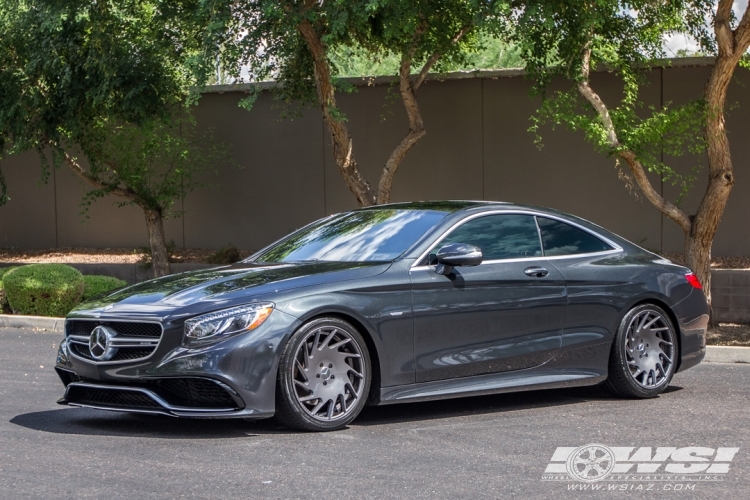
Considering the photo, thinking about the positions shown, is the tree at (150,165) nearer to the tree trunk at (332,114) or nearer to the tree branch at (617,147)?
the tree trunk at (332,114)

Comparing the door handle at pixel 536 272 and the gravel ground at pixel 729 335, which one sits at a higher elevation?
the door handle at pixel 536 272

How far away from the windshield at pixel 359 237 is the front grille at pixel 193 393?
1456 millimetres

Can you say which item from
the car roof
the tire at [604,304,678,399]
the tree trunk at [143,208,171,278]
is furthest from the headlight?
the tree trunk at [143,208,171,278]

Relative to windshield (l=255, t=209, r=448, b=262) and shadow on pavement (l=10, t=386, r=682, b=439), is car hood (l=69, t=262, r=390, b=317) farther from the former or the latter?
shadow on pavement (l=10, t=386, r=682, b=439)

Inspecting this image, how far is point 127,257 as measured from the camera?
19.8 m

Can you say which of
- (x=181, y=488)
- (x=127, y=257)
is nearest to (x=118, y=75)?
(x=127, y=257)

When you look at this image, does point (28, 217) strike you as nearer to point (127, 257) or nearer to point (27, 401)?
point (127, 257)

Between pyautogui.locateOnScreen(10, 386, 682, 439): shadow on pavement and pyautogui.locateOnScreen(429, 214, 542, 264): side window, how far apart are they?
1.14 metres

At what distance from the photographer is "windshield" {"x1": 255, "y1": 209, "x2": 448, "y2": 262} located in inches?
291

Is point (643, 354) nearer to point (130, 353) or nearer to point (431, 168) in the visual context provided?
point (130, 353)

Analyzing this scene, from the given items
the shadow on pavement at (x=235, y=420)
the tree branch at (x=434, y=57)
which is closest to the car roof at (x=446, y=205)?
the shadow on pavement at (x=235, y=420)

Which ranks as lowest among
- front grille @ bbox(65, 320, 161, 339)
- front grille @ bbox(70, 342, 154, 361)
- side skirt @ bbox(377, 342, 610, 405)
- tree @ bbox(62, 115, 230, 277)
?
side skirt @ bbox(377, 342, 610, 405)

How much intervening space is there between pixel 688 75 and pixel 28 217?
1385 cm

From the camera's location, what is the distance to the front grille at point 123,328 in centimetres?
648
